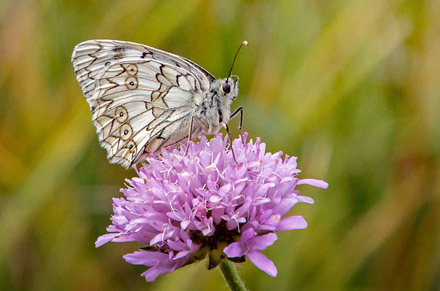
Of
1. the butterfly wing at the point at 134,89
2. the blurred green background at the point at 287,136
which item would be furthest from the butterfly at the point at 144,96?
the blurred green background at the point at 287,136

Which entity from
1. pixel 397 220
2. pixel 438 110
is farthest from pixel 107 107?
pixel 438 110

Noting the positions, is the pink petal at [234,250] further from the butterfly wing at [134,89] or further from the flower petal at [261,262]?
the butterfly wing at [134,89]

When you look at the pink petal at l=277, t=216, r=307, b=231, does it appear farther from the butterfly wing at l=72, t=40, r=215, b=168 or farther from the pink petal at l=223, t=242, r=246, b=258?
the butterfly wing at l=72, t=40, r=215, b=168

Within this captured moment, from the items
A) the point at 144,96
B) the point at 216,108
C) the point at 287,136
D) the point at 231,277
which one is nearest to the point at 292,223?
the point at 231,277

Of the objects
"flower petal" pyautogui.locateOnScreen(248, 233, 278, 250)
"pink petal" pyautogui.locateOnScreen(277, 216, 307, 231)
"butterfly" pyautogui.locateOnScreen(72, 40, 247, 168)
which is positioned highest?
"butterfly" pyautogui.locateOnScreen(72, 40, 247, 168)

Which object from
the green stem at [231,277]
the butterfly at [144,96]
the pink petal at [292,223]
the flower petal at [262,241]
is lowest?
the green stem at [231,277]

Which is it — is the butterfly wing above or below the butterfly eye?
below

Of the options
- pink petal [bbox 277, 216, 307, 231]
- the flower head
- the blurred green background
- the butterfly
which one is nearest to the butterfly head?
the butterfly
